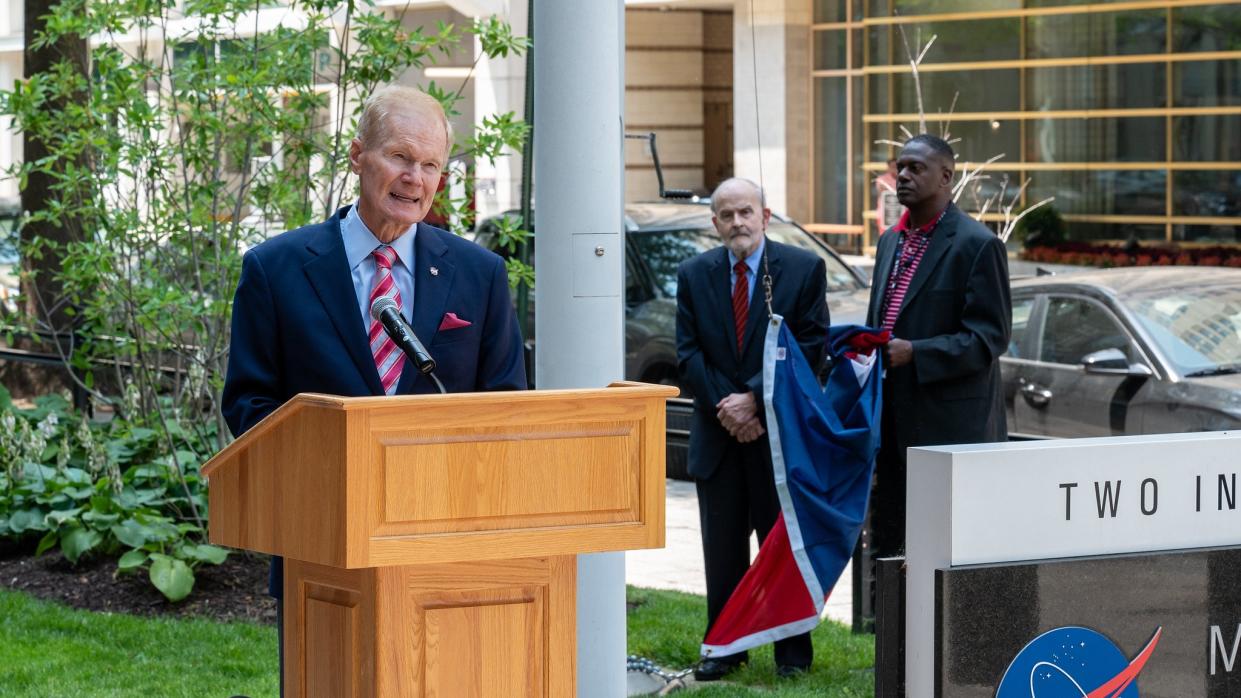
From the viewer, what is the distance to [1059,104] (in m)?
26.9

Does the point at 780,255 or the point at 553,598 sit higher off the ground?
the point at 780,255

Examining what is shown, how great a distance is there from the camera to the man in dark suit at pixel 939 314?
23.7 feet

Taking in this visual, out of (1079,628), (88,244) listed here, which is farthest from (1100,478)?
(88,244)

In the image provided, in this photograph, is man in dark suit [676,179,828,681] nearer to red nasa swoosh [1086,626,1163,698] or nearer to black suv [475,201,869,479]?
red nasa swoosh [1086,626,1163,698]

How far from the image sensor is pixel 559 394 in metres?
3.42

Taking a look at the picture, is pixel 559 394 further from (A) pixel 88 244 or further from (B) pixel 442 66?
(B) pixel 442 66

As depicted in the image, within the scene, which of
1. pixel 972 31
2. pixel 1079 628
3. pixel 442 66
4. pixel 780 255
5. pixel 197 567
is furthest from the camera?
pixel 442 66

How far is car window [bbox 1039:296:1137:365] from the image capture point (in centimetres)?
1088

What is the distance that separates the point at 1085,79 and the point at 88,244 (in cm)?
2031

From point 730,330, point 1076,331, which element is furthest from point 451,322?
point 1076,331

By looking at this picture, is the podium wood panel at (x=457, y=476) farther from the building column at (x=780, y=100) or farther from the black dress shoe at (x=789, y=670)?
the building column at (x=780, y=100)

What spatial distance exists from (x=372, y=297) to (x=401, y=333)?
575mm

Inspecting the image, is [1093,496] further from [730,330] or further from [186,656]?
[186,656]

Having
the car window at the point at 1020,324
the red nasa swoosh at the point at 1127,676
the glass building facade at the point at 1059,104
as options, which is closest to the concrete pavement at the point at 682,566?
the car window at the point at 1020,324
